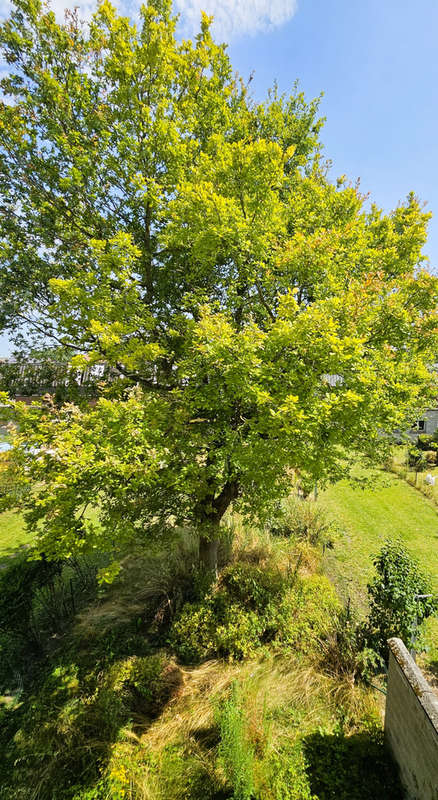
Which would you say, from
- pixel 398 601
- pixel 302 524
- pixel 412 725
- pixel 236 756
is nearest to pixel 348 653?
pixel 398 601

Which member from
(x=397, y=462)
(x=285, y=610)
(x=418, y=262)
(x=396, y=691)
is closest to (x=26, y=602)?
(x=285, y=610)

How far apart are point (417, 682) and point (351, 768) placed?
5.84 feet

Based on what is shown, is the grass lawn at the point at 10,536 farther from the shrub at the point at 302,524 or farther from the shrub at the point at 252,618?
the shrub at the point at 302,524

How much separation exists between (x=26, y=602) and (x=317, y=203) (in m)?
9.93

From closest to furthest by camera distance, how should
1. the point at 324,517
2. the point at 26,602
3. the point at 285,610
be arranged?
Result: the point at 26,602, the point at 285,610, the point at 324,517

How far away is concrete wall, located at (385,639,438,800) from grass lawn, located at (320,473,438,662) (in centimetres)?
210

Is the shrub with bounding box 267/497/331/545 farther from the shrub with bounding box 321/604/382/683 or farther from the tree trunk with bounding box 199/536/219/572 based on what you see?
the shrub with bounding box 321/604/382/683

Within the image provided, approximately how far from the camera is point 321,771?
12.5 ft

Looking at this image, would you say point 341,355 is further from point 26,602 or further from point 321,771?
point 26,602

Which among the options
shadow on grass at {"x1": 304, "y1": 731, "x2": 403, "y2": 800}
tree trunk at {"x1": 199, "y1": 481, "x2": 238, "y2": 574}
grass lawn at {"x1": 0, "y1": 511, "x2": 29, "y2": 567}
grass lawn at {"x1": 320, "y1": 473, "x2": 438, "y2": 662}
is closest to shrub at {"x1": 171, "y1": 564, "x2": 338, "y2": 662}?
tree trunk at {"x1": 199, "y1": 481, "x2": 238, "y2": 574}

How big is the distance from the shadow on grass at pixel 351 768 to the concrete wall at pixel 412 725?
204mm

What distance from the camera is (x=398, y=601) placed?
192 inches

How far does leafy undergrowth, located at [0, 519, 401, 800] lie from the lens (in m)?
3.71

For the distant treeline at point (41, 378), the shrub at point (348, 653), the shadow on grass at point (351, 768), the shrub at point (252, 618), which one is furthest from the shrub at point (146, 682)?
the distant treeline at point (41, 378)
